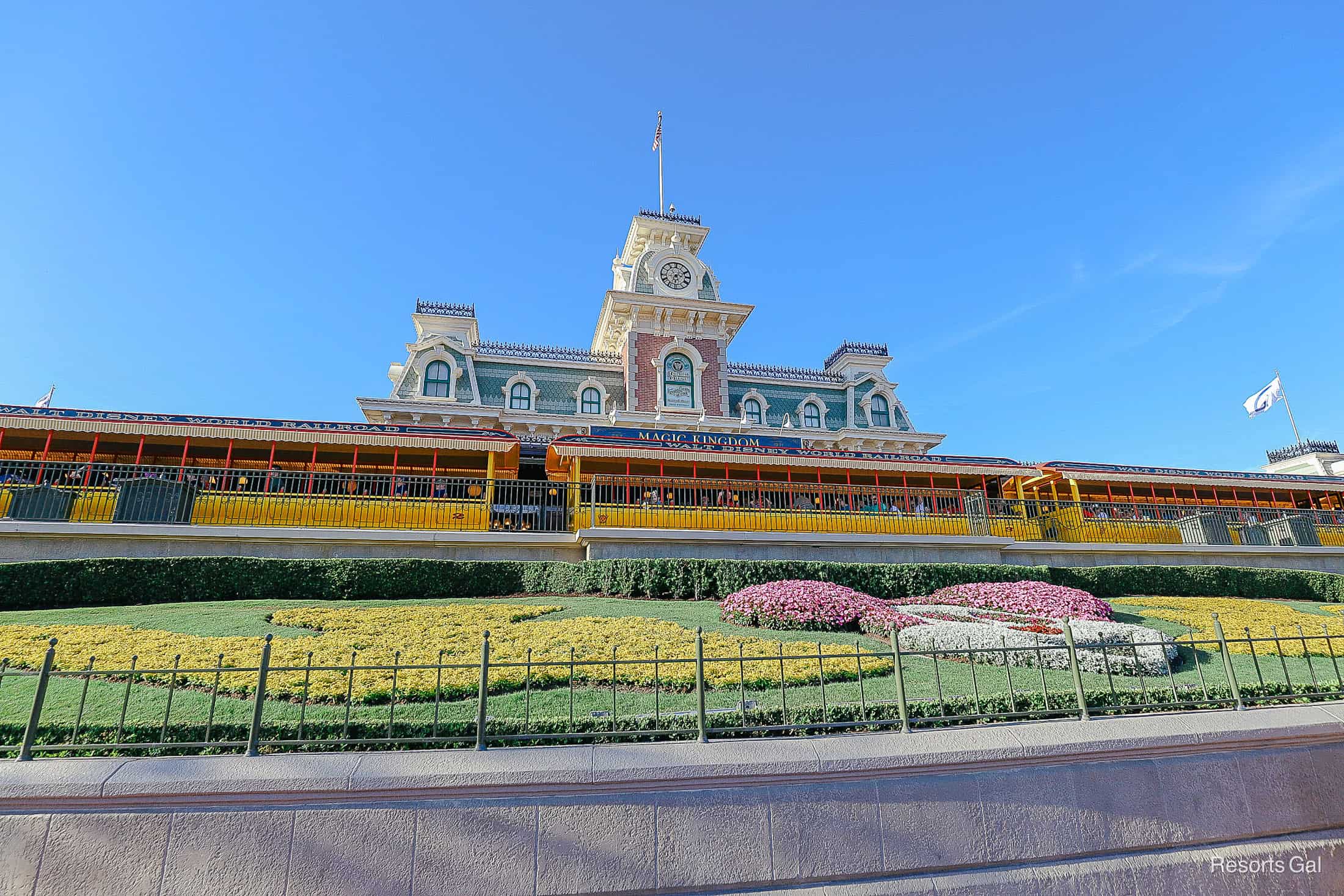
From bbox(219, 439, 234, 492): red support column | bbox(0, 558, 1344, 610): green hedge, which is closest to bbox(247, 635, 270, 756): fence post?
bbox(0, 558, 1344, 610): green hedge

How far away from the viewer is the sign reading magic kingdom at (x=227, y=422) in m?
17.1

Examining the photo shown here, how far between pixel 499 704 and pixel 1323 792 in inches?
289

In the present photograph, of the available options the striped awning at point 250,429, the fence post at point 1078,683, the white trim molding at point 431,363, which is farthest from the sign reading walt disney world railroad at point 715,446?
the fence post at point 1078,683

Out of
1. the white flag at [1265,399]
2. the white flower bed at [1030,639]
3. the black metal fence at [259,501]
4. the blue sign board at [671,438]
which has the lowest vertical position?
the white flower bed at [1030,639]

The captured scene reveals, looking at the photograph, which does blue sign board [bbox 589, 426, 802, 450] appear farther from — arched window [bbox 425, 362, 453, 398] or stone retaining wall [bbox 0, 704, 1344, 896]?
stone retaining wall [bbox 0, 704, 1344, 896]

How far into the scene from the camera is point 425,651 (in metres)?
8.20

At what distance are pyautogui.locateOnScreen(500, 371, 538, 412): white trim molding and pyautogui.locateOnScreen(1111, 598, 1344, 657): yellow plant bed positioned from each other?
24.2m

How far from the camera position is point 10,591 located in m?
11.2

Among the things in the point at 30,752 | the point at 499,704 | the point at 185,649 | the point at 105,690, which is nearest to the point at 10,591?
the point at 185,649

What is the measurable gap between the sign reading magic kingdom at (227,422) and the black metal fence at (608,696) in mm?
11332

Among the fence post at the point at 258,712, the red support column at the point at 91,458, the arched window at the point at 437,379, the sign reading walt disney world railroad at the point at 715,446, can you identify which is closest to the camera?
the fence post at the point at 258,712

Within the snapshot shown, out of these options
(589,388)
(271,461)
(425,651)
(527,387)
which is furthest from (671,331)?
(425,651)

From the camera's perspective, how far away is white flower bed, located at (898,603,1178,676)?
8109 mm

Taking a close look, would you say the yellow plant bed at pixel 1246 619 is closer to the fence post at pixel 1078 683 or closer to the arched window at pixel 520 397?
the fence post at pixel 1078 683
